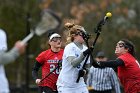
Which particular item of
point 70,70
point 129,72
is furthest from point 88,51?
point 129,72

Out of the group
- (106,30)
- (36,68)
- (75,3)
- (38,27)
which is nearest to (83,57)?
(38,27)

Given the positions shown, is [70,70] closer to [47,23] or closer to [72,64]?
[72,64]

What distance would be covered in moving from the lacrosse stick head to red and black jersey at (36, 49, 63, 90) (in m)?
4.17

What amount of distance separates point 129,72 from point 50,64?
231cm

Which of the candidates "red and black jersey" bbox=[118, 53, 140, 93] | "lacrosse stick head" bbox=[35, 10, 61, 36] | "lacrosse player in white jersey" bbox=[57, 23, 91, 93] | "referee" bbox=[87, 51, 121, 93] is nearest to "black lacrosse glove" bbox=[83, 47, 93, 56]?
"lacrosse player in white jersey" bbox=[57, 23, 91, 93]

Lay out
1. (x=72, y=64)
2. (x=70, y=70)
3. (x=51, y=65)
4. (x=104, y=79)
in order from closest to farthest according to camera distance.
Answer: (x=72, y=64), (x=70, y=70), (x=51, y=65), (x=104, y=79)

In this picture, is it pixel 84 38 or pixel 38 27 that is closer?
pixel 38 27

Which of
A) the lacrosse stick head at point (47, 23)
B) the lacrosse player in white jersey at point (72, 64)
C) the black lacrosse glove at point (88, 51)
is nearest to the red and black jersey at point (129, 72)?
the lacrosse player in white jersey at point (72, 64)

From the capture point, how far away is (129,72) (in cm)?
1199

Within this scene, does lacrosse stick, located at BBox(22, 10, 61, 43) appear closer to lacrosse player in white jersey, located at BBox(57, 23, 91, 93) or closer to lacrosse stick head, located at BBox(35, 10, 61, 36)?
lacrosse stick head, located at BBox(35, 10, 61, 36)

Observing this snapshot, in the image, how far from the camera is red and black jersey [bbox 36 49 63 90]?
13.6 metres

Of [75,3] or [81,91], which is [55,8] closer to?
[75,3]

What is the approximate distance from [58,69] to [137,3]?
1201 inches

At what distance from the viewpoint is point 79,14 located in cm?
4356
